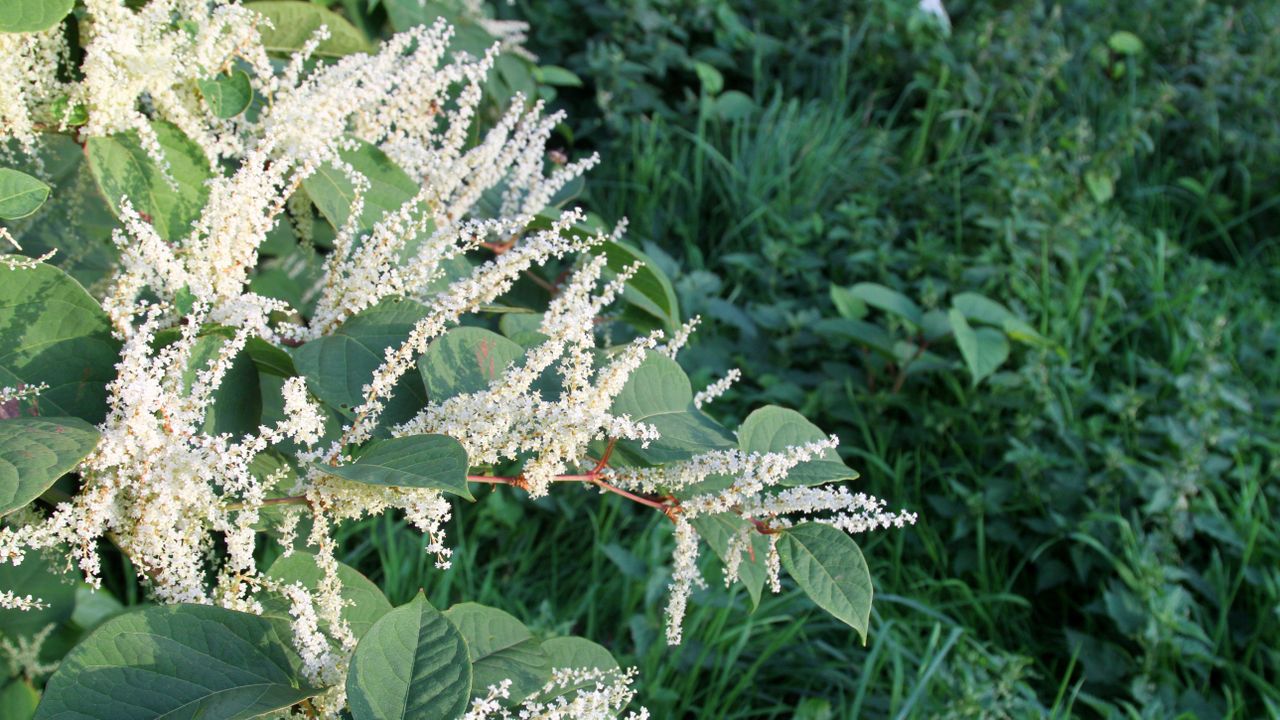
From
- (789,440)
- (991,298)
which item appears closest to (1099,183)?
(991,298)

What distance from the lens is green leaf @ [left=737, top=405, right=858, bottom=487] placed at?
107 cm

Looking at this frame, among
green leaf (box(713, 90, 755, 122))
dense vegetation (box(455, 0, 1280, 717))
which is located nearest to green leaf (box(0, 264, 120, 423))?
dense vegetation (box(455, 0, 1280, 717))

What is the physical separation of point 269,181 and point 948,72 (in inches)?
150

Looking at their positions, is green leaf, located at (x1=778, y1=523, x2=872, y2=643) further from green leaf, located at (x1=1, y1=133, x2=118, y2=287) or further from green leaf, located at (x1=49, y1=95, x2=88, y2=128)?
green leaf, located at (x1=1, y1=133, x2=118, y2=287)

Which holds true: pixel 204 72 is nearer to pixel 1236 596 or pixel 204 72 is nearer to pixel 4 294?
pixel 4 294

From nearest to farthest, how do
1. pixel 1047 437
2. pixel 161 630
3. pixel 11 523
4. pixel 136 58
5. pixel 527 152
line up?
pixel 161 630 → pixel 11 523 → pixel 136 58 → pixel 527 152 → pixel 1047 437

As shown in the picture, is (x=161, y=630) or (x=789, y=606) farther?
(x=789, y=606)

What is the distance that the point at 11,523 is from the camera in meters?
1.05

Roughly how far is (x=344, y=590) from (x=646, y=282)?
56 cm

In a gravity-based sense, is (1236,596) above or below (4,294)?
below

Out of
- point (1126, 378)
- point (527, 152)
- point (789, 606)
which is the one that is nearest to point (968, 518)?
point (789, 606)

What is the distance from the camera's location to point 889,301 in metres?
3.21

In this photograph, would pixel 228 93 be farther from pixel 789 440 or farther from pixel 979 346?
A: pixel 979 346

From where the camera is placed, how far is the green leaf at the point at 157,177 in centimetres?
114
